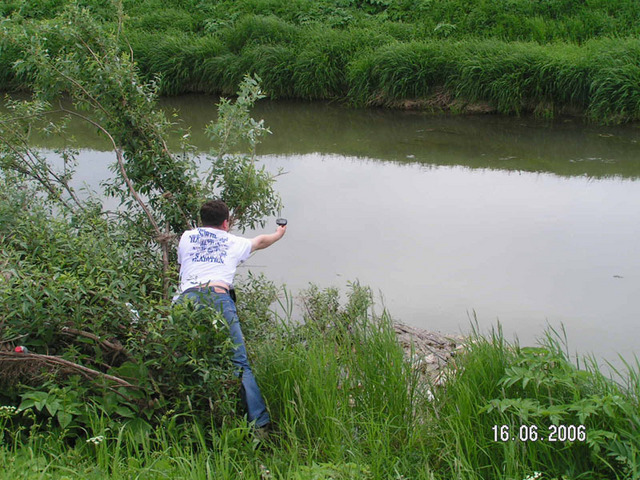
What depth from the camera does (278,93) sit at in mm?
13984

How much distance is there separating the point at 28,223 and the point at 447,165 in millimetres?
6541

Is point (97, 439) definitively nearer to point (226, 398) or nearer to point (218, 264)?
point (226, 398)

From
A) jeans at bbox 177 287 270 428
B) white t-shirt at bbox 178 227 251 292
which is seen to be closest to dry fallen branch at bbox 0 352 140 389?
jeans at bbox 177 287 270 428

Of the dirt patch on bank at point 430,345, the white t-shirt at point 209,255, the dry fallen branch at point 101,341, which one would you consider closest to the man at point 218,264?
the white t-shirt at point 209,255

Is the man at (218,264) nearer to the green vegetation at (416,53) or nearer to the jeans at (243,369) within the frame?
the jeans at (243,369)

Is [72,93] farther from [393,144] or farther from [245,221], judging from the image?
[393,144]

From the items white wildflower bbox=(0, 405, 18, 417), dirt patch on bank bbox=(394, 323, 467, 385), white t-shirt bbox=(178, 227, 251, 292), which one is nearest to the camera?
white wildflower bbox=(0, 405, 18, 417)

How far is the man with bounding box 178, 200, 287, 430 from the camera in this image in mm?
4055

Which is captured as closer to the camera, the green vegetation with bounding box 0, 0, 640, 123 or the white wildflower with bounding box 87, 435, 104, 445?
the white wildflower with bounding box 87, 435, 104, 445

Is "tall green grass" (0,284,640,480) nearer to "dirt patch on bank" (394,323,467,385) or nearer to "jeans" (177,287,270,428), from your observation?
"jeans" (177,287,270,428)

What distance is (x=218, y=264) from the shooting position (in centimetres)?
448

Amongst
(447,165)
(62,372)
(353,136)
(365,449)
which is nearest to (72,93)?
(62,372)
